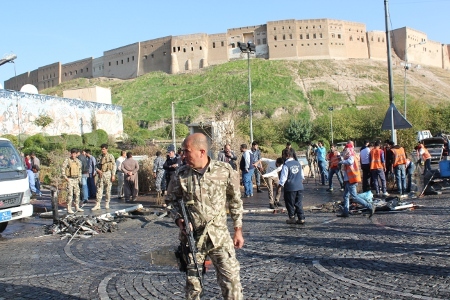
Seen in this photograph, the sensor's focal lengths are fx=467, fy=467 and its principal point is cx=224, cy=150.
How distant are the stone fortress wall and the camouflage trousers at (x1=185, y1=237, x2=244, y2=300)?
9237 cm

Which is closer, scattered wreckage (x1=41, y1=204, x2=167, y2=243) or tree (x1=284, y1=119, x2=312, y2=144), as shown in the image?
scattered wreckage (x1=41, y1=204, x2=167, y2=243)

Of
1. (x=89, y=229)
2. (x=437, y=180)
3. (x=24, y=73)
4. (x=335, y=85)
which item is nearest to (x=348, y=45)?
(x=335, y=85)

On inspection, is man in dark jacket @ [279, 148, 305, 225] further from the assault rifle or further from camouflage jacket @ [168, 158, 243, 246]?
the assault rifle

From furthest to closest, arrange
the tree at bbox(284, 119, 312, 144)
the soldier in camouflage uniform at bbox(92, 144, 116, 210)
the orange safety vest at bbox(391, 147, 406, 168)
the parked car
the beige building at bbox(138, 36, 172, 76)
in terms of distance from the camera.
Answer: the beige building at bbox(138, 36, 172, 76)
the tree at bbox(284, 119, 312, 144)
the parked car
the orange safety vest at bbox(391, 147, 406, 168)
the soldier in camouflage uniform at bbox(92, 144, 116, 210)

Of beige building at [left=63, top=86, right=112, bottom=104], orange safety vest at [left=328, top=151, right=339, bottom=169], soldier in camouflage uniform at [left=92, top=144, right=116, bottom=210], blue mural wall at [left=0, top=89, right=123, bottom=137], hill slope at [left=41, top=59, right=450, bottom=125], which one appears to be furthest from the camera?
hill slope at [left=41, top=59, right=450, bottom=125]

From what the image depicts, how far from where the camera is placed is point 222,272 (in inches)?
150

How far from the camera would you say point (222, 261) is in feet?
12.5

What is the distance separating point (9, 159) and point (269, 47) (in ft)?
287

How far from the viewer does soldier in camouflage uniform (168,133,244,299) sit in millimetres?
3797

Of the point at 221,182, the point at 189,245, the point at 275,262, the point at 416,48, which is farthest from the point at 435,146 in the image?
the point at 416,48

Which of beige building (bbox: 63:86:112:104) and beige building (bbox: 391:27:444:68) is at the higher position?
beige building (bbox: 391:27:444:68)

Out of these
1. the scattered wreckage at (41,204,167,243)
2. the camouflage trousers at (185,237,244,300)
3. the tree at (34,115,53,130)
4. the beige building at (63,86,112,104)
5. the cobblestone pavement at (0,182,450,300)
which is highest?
the beige building at (63,86,112,104)

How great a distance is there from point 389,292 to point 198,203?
2371mm

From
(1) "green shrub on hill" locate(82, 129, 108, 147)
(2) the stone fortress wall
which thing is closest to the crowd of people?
(1) "green shrub on hill" locate(82, 129, 108, 147)
